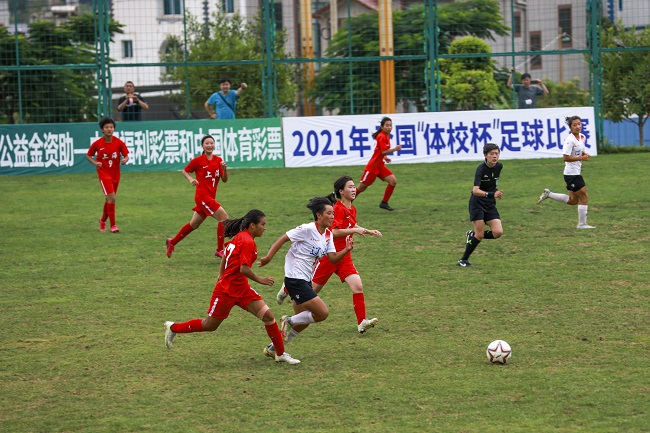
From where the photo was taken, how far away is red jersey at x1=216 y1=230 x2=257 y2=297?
9.88 metres

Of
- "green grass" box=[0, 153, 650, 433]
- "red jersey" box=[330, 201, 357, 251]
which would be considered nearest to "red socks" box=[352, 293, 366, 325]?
"green grass" box=[0, 153, 650, 433]

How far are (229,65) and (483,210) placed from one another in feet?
58.5

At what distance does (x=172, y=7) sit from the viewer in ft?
108

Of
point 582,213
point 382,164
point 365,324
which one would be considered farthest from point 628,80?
point 365,324

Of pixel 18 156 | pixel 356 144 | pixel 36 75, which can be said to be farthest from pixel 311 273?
pixel 36 75

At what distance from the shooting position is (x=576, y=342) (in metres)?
10.6

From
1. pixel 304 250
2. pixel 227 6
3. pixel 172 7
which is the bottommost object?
pixel 304 250

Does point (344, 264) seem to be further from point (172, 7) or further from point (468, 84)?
point (172, 7)

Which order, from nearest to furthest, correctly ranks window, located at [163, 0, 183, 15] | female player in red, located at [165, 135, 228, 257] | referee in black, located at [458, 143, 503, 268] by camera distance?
1. referee in black, located at [458, 143, 503, 268]
2. female player in red, located at [165, 135, 228, 257]
3. window, located at [163, 0, 183, 15]

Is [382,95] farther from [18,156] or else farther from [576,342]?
[576,342]

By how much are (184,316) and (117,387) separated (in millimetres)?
2875

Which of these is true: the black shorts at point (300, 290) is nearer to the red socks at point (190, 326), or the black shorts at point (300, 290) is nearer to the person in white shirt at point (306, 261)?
the person in white shirt at point (306, 261)

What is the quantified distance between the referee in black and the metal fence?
14.5 meters

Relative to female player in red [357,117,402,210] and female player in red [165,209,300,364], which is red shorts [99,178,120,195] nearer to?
female player in red [357,117,402,210]
